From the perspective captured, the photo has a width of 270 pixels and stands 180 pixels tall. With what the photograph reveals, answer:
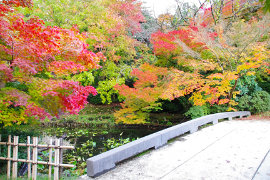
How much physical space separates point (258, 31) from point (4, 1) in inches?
387

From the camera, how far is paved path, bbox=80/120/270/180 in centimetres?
354

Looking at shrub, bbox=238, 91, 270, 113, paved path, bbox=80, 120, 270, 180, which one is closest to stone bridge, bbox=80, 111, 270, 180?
paved path, bbox=80, 120, 270, 180

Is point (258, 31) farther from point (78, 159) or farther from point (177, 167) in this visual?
point (78, 159)

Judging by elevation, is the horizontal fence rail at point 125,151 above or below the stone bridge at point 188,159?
above

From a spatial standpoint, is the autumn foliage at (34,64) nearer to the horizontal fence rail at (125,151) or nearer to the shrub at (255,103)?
the horizontal fence rail at (125,151)

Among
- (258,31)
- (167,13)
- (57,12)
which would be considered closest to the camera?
(258,31)

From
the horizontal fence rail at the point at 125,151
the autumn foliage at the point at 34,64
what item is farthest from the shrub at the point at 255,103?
the autumn foliage at the point at 34,64

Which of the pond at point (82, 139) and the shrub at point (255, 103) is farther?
the shrub at point (255, 103)

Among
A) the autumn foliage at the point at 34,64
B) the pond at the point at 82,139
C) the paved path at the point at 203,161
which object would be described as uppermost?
the autumn foliage at the point at 34,64

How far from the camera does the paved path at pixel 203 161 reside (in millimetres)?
3541

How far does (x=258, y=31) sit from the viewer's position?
900 cm

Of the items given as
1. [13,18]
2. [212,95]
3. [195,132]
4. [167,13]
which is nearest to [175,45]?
[212,95]

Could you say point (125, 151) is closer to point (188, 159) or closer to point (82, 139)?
point (188, 159)

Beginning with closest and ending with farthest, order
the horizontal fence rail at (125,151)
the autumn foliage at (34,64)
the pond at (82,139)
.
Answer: the horizontal fence rail at (125,151), the autumn foliage at (34,64), the pond at (82,139)
